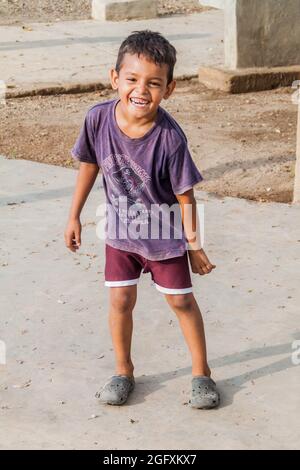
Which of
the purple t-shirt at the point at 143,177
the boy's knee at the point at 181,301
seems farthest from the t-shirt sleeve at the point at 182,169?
the boy's knee at the point at 181,301

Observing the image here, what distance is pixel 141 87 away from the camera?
3.74 metres

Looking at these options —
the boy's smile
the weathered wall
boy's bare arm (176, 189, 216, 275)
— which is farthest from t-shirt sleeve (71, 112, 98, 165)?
the weathered wall

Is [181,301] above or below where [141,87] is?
below

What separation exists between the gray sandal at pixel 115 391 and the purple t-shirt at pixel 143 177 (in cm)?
49

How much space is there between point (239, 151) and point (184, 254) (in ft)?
11.6

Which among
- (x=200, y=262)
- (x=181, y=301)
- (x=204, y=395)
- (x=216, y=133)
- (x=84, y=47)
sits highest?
(x=200, y=262)

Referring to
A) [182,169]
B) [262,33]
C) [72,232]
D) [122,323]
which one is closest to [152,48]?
[182,169]

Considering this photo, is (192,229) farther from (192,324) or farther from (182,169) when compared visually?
(192,324)

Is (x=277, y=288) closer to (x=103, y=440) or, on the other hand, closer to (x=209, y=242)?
(x=209, y=242)

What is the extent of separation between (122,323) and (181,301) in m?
0.25

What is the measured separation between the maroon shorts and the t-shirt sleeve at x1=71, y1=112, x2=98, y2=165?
1.09 feet

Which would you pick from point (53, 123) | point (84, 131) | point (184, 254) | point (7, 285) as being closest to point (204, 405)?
point (184, 254)

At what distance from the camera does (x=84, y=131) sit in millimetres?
3922

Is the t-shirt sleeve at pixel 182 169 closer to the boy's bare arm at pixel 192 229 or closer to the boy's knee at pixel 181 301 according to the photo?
the boy's bare arm at pixel 192 229
